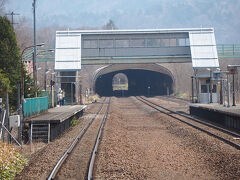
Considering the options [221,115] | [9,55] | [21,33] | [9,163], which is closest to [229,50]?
[221,115]

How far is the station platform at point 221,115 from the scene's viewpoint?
18022mm

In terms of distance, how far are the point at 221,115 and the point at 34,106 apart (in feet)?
36.0

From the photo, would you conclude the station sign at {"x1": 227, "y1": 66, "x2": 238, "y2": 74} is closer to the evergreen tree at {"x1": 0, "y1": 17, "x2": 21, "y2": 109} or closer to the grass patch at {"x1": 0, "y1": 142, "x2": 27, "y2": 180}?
the evergreen tree at {"x1": 0, "y1": 17, "x2": 21, "y2": 109}

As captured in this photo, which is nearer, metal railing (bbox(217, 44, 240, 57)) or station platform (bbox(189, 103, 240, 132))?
station platform (bbox(189, 103, 240, 132))

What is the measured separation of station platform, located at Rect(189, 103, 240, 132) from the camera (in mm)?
18022

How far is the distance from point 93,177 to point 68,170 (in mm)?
1222

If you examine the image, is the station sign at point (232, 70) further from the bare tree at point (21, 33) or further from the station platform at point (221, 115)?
the bare tree at point (21, 33)

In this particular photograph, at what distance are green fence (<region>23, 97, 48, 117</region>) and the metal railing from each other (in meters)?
21.2

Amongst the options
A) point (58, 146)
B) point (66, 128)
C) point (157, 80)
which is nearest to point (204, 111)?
point (66, 128)

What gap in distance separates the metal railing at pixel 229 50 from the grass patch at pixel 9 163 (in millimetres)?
29787

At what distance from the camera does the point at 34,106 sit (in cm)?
1892

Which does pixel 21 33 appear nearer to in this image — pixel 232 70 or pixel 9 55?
pixel 9 55

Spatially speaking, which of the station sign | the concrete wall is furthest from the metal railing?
the concrete wall

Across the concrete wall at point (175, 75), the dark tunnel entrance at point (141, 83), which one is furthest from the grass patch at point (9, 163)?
the dark tunnel entrance at point (141, 83)
